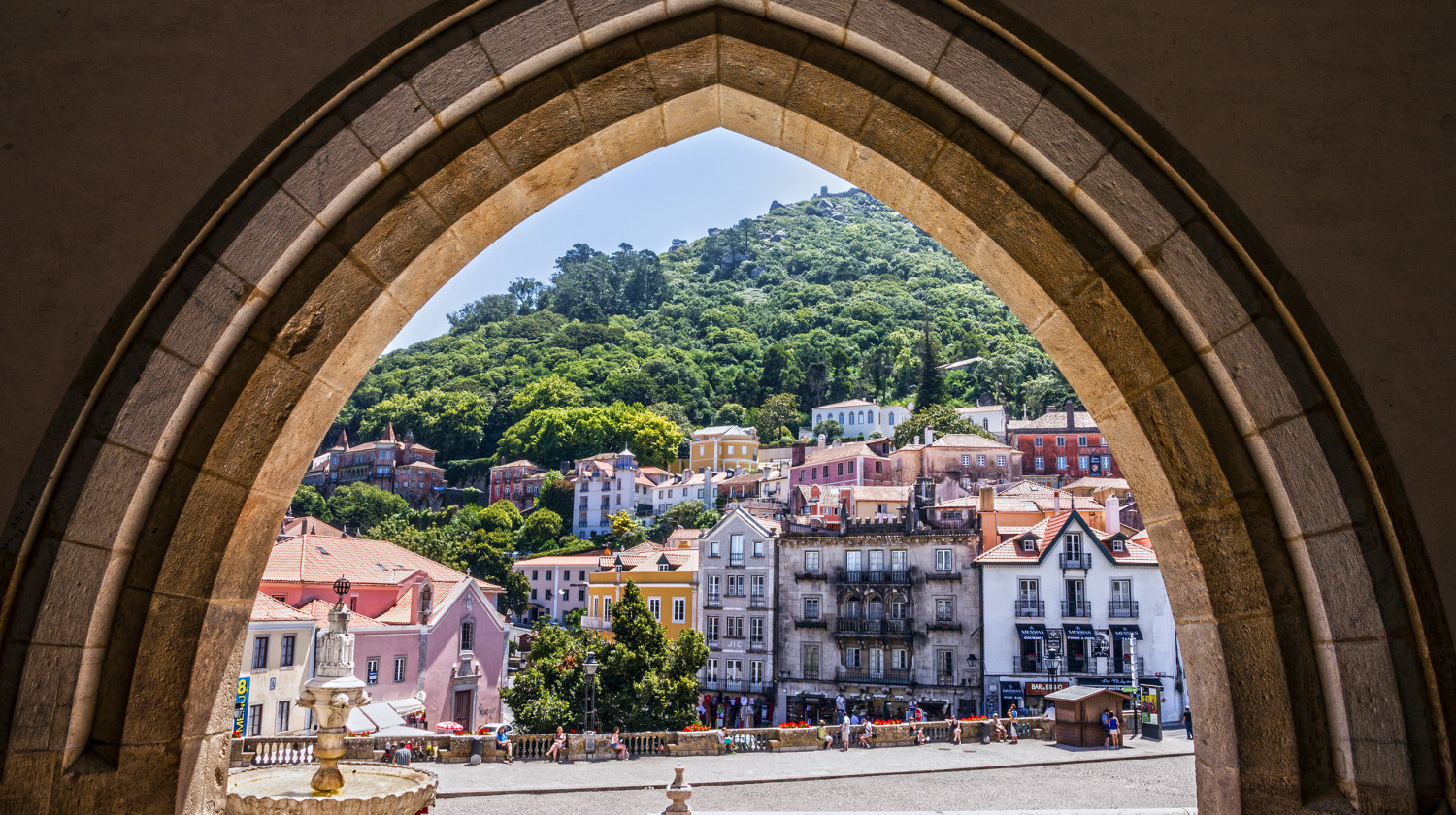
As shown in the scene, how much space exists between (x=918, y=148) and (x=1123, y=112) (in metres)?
0.66

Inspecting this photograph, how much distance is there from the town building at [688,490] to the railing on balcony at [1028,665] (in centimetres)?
4322

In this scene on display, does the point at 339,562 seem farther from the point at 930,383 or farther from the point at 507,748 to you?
the point at 930,383

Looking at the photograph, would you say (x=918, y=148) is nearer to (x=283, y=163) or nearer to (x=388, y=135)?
(x=388, y=135)

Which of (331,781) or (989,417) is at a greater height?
(989,417)

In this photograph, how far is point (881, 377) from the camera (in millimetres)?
102000

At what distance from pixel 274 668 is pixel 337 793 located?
19405 mm

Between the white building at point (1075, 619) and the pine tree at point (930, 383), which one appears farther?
the pine tree at point (930, 383)

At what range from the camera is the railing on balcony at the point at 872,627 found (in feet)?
112

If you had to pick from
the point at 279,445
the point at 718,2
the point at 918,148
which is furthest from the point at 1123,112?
the point at 279,445

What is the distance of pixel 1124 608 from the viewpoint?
102 feet

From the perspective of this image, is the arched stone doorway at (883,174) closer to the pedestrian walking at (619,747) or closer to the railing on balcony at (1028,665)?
the pedestrian walking at (619,747)

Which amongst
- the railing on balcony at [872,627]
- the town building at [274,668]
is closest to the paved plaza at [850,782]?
the town building at [274,668]

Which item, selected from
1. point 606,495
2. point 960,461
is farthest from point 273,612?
point 606,495

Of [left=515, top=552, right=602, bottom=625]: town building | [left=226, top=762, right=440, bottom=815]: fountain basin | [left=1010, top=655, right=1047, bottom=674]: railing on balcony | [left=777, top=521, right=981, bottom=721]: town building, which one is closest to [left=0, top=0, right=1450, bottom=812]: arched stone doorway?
[left=226, top=762, right=440, bottom=815]: fountain basin
